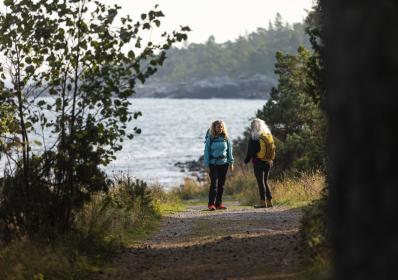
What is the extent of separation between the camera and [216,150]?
15094mm

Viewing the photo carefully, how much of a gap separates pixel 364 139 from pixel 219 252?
21.0 feet

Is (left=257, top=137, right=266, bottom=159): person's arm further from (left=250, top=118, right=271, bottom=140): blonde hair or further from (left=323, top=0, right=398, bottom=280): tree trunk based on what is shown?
(left=323, top=0, right=398, bottom=280): tree trunk

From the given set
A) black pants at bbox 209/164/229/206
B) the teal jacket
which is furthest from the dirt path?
black pants at bbox 209/164/229/206

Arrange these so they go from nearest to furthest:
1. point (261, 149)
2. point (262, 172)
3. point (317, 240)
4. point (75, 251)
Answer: point (317, 240) → point (75, 251) → point (261, 149) → point (262, 172)

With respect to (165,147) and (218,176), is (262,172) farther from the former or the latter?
(165,147)

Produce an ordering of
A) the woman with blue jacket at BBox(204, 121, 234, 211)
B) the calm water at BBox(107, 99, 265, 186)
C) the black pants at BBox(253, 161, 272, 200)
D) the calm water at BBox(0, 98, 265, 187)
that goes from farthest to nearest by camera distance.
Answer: the calm water at BBox(107, 99, 265, 186)
the calm water at BBox(0, 98, 265, 187)
the black pants at BBox(253, 161, 272, 200)
the woman with blue jacket at BBox(204, 121, 234, 211)

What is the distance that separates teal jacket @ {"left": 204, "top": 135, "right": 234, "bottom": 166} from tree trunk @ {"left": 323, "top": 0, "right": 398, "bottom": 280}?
12096mm

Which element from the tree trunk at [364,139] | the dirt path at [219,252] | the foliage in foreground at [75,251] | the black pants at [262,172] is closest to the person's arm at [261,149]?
the black pants at [262,172]

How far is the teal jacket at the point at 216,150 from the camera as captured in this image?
1508cm

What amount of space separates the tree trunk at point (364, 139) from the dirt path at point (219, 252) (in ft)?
15.1

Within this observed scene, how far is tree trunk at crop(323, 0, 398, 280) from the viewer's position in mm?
2672

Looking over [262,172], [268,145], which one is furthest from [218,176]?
[268,145]

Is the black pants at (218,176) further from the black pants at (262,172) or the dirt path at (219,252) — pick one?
the dirt path at (219,252)

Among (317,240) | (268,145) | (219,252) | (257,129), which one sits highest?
(257,129)
